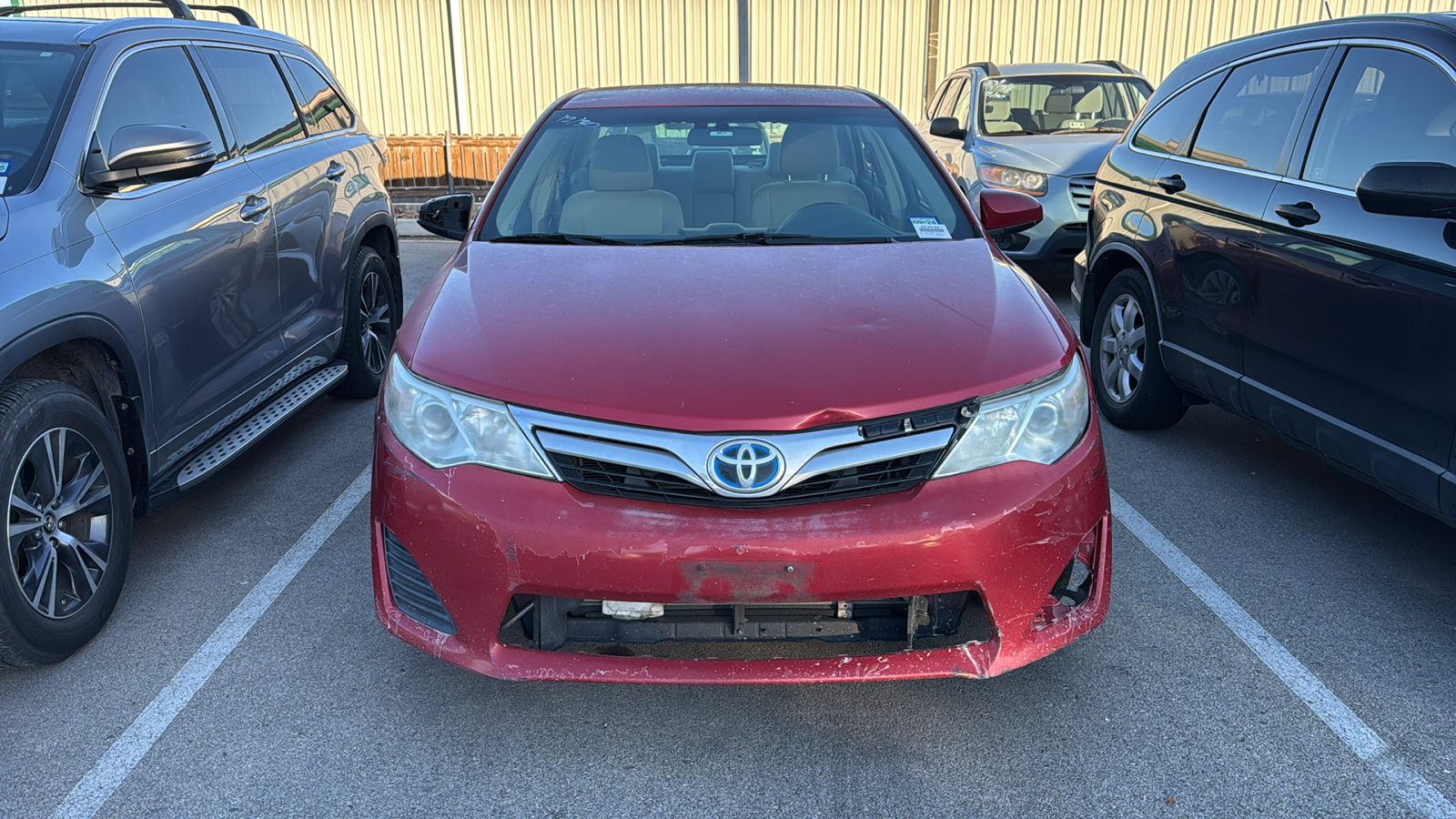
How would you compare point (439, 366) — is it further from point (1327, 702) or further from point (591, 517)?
point (1327, 702)

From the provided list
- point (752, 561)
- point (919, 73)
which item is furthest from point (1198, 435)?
point (919, 73)

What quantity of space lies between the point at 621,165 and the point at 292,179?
1.68m

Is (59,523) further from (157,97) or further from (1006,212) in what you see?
(1006,212)

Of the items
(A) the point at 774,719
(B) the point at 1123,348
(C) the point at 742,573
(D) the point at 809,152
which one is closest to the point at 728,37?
(B) the point at 1123,348

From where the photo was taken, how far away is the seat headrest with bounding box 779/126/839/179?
3.89m

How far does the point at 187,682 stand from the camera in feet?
9.73

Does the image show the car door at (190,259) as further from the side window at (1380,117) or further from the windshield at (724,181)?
the side window at (1380,117)

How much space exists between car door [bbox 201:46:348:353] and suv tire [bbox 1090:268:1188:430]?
3.71 meters

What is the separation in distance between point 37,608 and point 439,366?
138cm

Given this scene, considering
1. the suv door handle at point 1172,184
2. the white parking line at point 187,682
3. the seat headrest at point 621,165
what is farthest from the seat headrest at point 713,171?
the suv door handle at point 1172,184

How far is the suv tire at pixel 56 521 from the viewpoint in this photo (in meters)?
2.79

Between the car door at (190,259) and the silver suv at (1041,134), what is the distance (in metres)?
4.82

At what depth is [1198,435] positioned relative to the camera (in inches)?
197

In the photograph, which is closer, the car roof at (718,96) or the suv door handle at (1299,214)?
the suv door handle at (1299,214)
